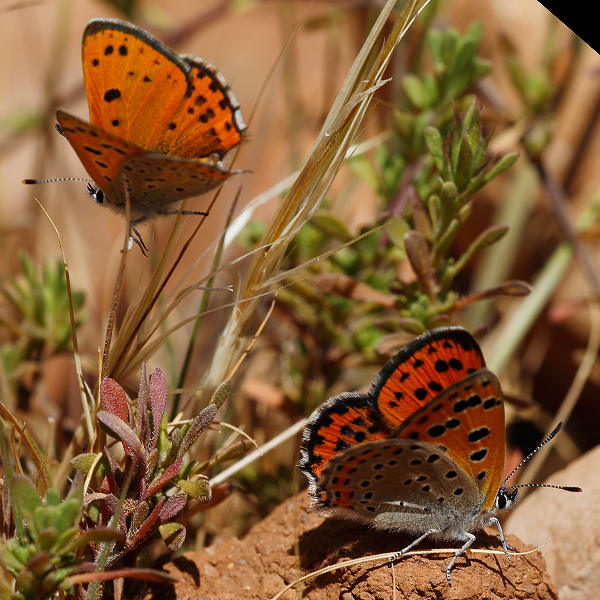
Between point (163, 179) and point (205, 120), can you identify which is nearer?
point (163, 179)

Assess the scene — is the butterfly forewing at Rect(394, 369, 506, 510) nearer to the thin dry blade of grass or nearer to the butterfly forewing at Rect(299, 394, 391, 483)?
the butterfly forewing at Rect(299, 394, 391, 483)

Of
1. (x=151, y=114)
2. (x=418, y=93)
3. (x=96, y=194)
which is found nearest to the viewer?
(x=151, y=114)

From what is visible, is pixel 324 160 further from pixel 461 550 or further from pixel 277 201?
pixel 277 201

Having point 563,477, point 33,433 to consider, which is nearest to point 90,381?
point 33,433

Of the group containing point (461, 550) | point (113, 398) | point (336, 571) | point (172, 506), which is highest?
point (113, 398)

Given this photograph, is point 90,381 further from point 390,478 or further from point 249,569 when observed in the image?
point 390,478

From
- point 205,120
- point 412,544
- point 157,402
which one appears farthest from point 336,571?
point 205,120

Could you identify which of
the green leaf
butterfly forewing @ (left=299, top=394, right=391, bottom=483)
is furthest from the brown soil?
the green leaf
